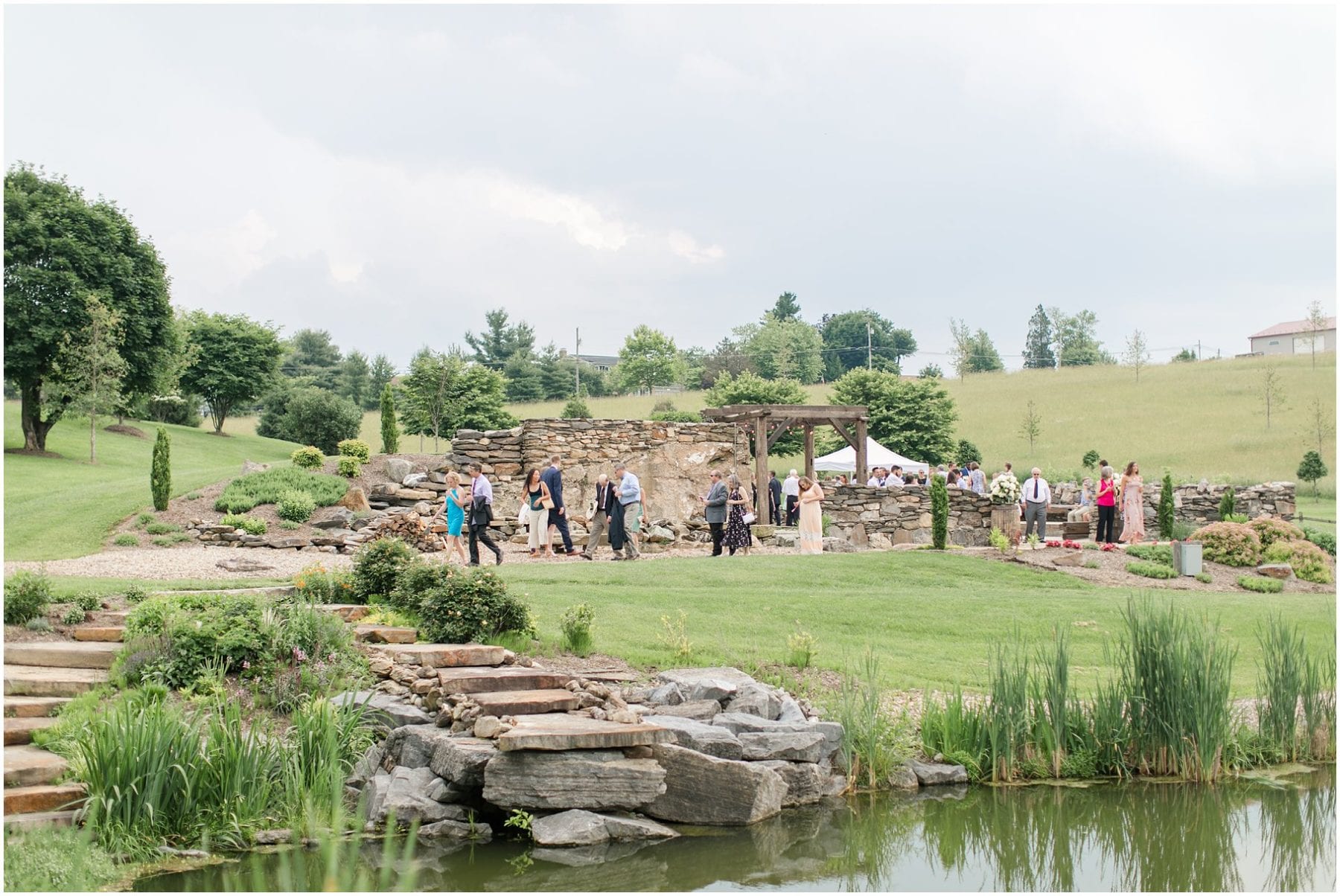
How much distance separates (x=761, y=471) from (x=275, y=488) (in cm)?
973

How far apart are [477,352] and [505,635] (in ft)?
201

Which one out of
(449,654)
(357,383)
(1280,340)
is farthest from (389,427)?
(1280,340)

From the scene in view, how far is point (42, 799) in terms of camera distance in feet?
19.6

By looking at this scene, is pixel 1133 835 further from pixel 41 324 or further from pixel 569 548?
pixel 41 324

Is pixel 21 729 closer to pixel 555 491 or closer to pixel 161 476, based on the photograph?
pixel 555 491

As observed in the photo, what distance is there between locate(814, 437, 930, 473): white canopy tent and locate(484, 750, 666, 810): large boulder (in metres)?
22.3

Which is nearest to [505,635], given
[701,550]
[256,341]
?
[701,550]

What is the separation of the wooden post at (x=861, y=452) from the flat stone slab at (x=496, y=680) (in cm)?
1885

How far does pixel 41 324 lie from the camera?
2959 centimetres

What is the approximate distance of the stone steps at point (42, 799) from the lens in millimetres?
5902

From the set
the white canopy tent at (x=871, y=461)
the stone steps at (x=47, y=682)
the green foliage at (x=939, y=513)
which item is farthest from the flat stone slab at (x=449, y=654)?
the white canopy tent at (x=871, y=461)

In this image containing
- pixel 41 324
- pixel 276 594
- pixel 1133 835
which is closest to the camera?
pixel 1133 835

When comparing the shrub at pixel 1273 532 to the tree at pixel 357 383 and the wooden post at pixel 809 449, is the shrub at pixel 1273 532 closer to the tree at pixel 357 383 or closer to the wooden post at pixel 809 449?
the wooden post at pixel 809 449

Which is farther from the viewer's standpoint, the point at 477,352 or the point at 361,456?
the point at 477,352
